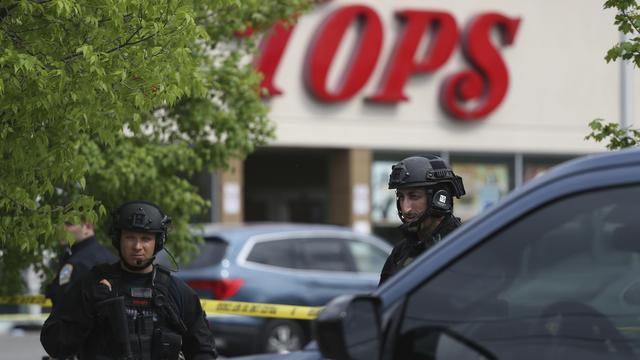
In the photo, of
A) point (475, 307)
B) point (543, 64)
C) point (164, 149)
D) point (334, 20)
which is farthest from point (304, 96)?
point (475, 307)

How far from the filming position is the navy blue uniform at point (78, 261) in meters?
7.73

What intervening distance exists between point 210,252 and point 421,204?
833cm

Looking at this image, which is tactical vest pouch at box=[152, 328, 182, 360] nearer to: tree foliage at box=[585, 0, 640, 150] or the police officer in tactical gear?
the police officer in tactical gear

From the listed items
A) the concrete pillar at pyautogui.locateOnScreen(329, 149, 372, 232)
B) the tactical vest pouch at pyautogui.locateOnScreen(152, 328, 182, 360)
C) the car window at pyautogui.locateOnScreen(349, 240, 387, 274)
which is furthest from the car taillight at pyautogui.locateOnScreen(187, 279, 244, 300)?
the concrete pillar at pyautogui.locateOnScreen(329, 149, 372, 232)

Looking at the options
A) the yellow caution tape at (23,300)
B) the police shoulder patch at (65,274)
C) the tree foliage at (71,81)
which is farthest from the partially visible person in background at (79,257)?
the yellow caution tape at (23,300)

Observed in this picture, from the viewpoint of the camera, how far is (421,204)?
18.6 feet

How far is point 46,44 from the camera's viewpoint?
5.95 meters

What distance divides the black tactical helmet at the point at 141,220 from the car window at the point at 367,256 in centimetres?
915

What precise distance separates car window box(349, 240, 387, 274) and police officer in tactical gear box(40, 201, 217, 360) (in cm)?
913

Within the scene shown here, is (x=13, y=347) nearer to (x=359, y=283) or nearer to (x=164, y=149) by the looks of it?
(x=359, y=283)

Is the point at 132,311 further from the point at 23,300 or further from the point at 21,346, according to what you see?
the point at 21,346

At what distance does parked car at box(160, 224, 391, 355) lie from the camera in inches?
529

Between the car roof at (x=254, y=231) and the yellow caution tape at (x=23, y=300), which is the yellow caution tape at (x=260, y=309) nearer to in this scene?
the car roof at (x=254, y=231)

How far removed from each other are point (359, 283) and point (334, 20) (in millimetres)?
11006
